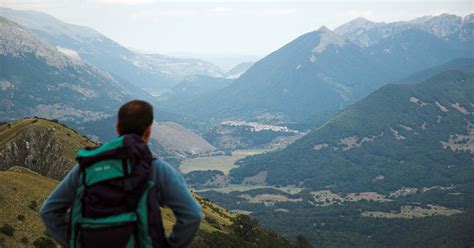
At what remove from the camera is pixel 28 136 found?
8956cm

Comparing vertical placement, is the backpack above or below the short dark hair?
below

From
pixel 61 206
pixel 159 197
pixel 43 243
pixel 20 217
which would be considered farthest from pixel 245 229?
pixel 159 197

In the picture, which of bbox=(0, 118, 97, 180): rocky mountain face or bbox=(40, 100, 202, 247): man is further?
bbox=(0, 118, 97, 180): rocky mountain face

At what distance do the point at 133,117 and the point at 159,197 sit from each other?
1.48 m

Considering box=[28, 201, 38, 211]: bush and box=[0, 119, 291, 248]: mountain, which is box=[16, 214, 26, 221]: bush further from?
box=[28, 201, 38, 211]: bush

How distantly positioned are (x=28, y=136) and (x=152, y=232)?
288 feet

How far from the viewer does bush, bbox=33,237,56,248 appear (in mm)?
38938

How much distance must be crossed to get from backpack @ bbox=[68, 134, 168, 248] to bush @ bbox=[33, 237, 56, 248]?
108 feet

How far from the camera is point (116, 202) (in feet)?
28.1

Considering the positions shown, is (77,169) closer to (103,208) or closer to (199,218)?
(103,208)

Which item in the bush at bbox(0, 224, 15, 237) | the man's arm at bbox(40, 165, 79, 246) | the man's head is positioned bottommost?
the bush at bbox(0, 224, 15, 237)

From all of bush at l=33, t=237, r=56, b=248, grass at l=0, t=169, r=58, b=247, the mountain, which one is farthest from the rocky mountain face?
bush at l=33, t=237, r=56, b=248

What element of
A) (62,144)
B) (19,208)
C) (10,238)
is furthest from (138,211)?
(62,144)

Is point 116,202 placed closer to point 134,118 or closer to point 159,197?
point 159,197
